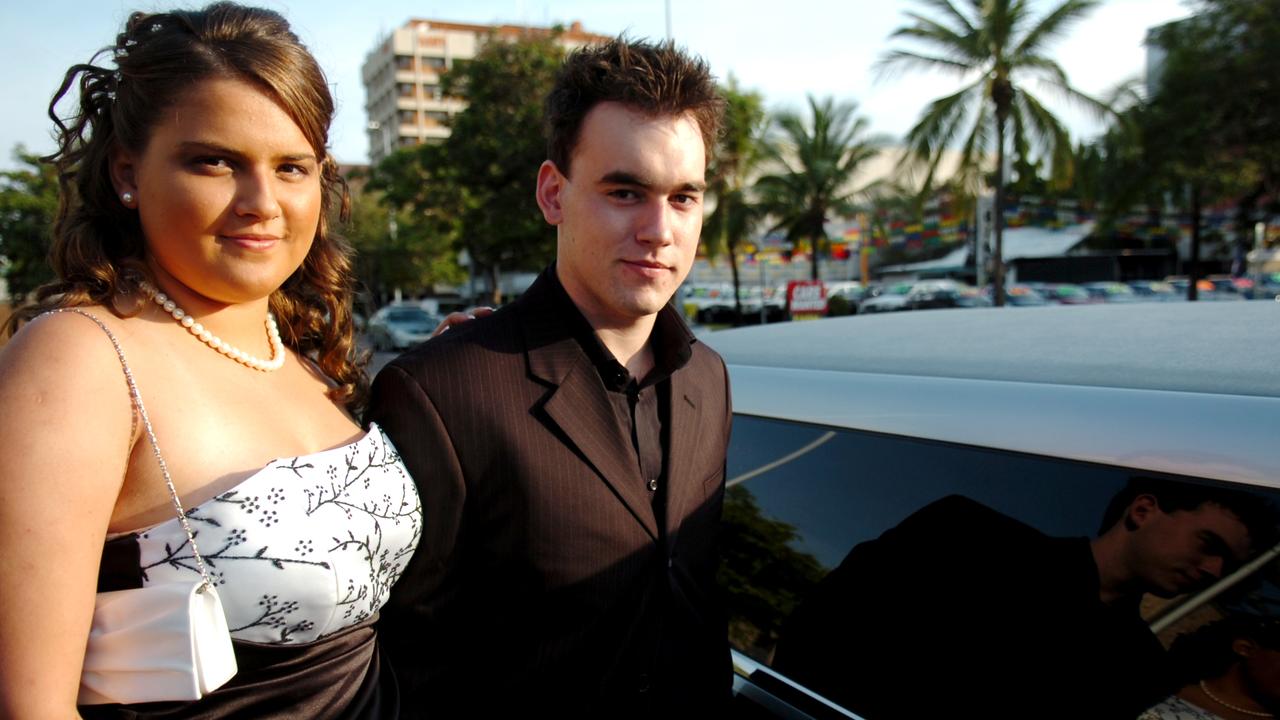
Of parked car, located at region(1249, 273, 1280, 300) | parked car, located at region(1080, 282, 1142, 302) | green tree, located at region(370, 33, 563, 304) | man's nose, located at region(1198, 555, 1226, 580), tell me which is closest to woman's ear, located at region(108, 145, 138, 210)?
man's nose, located at region(1198, 555, 1226, 580)

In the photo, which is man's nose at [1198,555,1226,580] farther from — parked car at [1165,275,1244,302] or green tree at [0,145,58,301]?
parked car at [1165,275,1244,302]

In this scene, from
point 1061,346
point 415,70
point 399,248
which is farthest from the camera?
point 415,70

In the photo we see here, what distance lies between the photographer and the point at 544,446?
5.13 ft

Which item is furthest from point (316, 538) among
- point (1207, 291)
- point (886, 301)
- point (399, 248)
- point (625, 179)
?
point (399, 248)

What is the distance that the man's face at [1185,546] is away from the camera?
1.17 metres

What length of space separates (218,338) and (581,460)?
2.04 feet

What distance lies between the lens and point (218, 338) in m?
1.42

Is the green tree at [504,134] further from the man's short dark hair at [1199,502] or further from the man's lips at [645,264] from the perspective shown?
the man's short dark hair at [1199,502]

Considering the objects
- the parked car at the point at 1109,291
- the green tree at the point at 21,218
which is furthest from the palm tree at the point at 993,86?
the green tree at the point at 21,218

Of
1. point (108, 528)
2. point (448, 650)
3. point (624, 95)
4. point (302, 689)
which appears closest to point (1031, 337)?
Result: point (624, 95)

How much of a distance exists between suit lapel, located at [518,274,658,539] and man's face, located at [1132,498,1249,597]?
0.77m

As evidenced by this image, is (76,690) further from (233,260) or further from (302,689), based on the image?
(233,260)

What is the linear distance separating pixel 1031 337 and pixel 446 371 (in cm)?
117

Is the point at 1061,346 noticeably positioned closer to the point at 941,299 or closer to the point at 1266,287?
the point at 941,299
